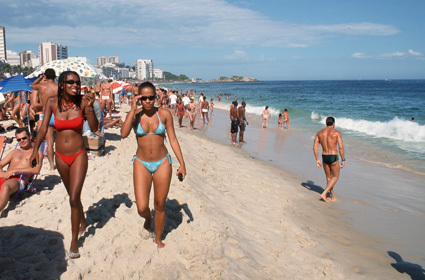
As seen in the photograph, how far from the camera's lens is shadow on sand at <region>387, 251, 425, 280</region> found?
4168mm

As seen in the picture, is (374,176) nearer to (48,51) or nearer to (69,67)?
(69,67)

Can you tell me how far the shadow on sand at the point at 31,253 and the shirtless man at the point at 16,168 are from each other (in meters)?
0.62

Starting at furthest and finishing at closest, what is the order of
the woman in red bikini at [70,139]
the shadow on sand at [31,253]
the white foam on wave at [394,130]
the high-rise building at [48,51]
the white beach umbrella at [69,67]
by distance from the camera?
the high-rise building at [48,51] → the white foam on wave at [394,130] → the white beach umbrella at [69,67] → the woman in red bikini at [70,139] → the shadow on sand at [31,253]

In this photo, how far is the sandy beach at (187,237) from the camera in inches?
131

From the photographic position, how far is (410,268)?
14.2 feet

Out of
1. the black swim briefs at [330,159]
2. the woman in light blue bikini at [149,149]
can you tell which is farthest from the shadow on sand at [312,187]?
the woman in light blue bikini at [149,149]

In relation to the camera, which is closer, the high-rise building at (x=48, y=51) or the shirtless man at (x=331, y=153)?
the shirtless man at (x=331, y=153)

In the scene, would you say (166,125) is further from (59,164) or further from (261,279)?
(261,279)

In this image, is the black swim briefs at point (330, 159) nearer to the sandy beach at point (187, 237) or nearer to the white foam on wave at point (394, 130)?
the sandy beach at point (187, 237)

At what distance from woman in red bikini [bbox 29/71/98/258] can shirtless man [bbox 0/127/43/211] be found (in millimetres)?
1351

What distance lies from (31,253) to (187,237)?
1615 millimetres

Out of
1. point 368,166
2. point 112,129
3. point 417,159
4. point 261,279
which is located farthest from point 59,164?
point 417,159

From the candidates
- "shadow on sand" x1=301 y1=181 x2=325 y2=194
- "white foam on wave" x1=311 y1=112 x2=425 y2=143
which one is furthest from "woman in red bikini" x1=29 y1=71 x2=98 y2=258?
"white foam on wave" x1=311 y1=112 x2=425 y2=143

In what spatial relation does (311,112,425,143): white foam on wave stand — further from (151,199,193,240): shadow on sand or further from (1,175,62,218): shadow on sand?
(1,175,62,218): shadow on sand
